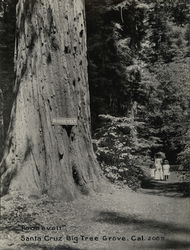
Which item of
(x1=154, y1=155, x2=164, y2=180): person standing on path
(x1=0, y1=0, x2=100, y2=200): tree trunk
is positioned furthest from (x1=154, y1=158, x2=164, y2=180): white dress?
(x1=0, y1=0, x2=100, y2=200): tree trunk

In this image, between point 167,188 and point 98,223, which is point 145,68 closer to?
point 167,188

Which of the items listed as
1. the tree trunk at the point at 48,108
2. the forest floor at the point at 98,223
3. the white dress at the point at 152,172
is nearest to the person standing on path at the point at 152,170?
the white dress at the point at 152,172

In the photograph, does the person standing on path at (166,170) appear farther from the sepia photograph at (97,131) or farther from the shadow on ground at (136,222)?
the shadow on ground at (136,222)

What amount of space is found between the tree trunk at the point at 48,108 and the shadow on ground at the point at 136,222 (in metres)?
0.91

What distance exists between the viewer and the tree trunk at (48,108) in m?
9.33

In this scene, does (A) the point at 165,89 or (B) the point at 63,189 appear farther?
(A) the point at 165,89

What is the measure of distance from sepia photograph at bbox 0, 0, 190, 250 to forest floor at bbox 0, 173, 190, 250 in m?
0.03

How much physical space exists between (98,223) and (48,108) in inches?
102

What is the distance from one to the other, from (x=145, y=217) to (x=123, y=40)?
22.3 ft

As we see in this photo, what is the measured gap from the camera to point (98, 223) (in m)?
8.21

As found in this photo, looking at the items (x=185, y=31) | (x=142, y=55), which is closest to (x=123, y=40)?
(x=142, y=55)

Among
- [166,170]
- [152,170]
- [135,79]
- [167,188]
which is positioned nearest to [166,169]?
[166,170]

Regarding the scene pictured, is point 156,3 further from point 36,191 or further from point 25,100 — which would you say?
point 36,191

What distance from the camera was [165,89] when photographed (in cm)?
1147
